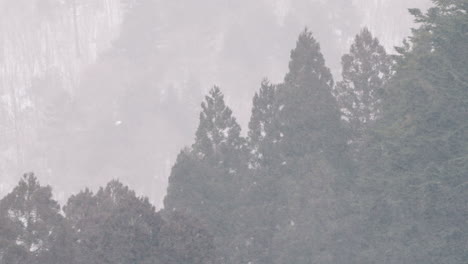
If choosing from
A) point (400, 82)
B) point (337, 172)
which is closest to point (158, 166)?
point (337, 172)

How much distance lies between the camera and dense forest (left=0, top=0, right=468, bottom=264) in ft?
64.6

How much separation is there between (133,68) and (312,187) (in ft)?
334

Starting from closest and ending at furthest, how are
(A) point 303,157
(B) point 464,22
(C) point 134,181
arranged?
(B) point 464,22 → (A) point 303,157 → (C) point 134,181

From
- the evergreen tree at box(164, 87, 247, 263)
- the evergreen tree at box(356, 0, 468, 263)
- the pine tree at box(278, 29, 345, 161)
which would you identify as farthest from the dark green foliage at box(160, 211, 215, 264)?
the pine tree at box(278, 29, 345, 161)

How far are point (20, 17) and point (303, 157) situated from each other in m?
119

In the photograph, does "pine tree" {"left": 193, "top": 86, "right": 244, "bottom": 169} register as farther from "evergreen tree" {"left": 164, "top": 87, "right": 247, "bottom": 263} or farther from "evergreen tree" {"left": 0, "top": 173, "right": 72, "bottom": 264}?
"evergreen tree" {"left": 0, "top": 173, "right": 72, "bottom": 264}

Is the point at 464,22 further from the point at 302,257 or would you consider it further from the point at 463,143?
the point at 302,257

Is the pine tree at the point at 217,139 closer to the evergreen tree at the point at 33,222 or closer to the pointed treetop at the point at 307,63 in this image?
the pointed treetop at the point at 307,63

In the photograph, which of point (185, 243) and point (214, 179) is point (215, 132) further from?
point (185, 243)

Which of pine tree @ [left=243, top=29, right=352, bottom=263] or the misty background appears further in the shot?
the misty background

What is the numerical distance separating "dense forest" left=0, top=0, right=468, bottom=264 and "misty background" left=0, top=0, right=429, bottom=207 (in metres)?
66.7

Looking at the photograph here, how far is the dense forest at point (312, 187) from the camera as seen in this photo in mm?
19688

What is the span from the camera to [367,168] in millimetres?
31375

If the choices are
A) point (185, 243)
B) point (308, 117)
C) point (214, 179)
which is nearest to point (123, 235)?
point (185, 243)
